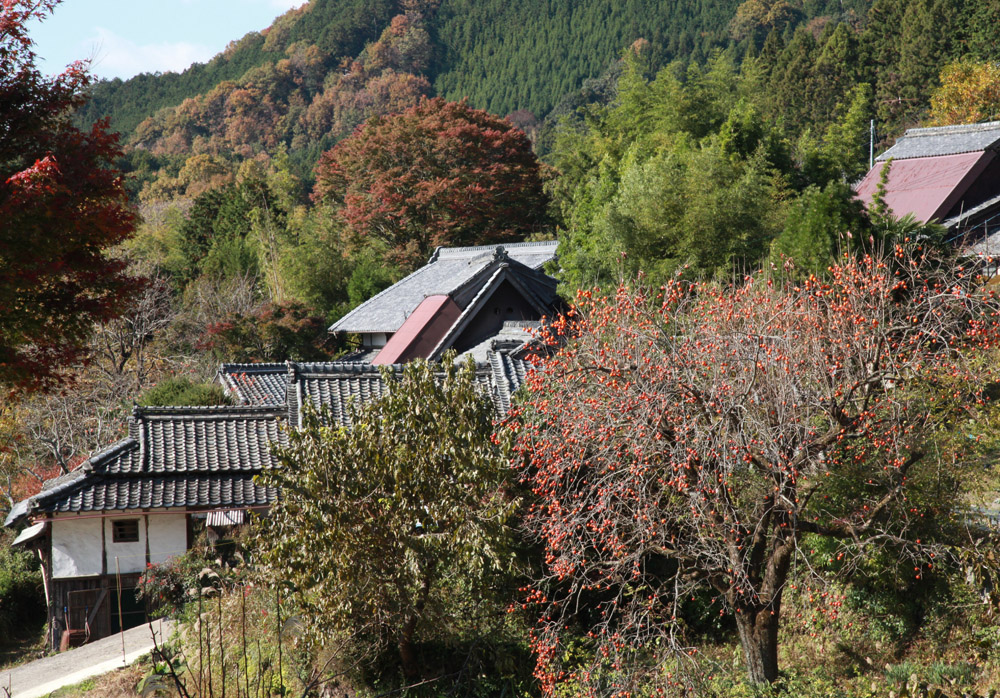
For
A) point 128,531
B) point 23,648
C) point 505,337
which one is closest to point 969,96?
point 505,337

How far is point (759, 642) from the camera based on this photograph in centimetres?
771

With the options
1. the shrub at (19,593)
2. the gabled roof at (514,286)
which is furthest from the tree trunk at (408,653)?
the gabled roof at (514,286)

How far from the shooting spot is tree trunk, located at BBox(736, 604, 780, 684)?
302 inches

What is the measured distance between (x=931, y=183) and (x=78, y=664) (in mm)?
20410

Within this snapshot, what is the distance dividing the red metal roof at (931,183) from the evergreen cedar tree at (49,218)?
16297 millimetres

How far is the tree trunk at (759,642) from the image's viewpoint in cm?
767

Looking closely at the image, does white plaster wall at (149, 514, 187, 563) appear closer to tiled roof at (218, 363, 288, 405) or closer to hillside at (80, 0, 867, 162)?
tiled roof at (218, 363, 288, 405)

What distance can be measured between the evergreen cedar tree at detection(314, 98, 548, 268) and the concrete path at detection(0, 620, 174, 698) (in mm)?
20191

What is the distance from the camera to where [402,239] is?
31.3 meters

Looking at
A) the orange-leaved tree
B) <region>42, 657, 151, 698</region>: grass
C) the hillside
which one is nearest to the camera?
<region>42, 657, 151, 698</region>: grass

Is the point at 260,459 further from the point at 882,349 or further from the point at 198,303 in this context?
the point at 198,303

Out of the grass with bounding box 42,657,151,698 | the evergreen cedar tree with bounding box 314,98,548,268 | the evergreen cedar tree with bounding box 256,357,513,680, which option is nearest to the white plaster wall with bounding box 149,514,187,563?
the grass with bounding box 42,657,151,698

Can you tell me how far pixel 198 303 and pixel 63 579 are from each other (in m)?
16.7

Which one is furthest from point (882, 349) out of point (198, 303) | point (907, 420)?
point (198, 303)
